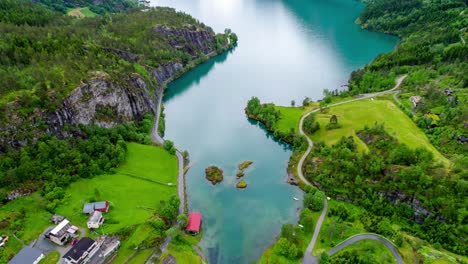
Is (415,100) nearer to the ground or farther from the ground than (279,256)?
farther from the ground

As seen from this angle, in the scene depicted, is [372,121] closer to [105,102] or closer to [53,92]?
[105,102]

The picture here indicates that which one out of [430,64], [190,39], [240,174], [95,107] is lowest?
[95,107]

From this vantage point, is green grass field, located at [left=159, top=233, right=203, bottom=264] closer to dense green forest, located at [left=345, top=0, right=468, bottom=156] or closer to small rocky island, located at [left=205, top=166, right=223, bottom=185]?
small rocky island, located at [left=205, top=166, right=223, bottom=185]

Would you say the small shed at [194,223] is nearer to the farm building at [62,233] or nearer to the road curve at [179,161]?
the road curve at [179,161]

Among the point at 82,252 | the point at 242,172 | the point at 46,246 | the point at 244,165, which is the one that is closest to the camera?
the point at 82,252

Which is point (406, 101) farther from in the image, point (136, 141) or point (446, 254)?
point (136, 141)

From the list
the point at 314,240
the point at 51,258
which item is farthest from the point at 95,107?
the point at 314,240
